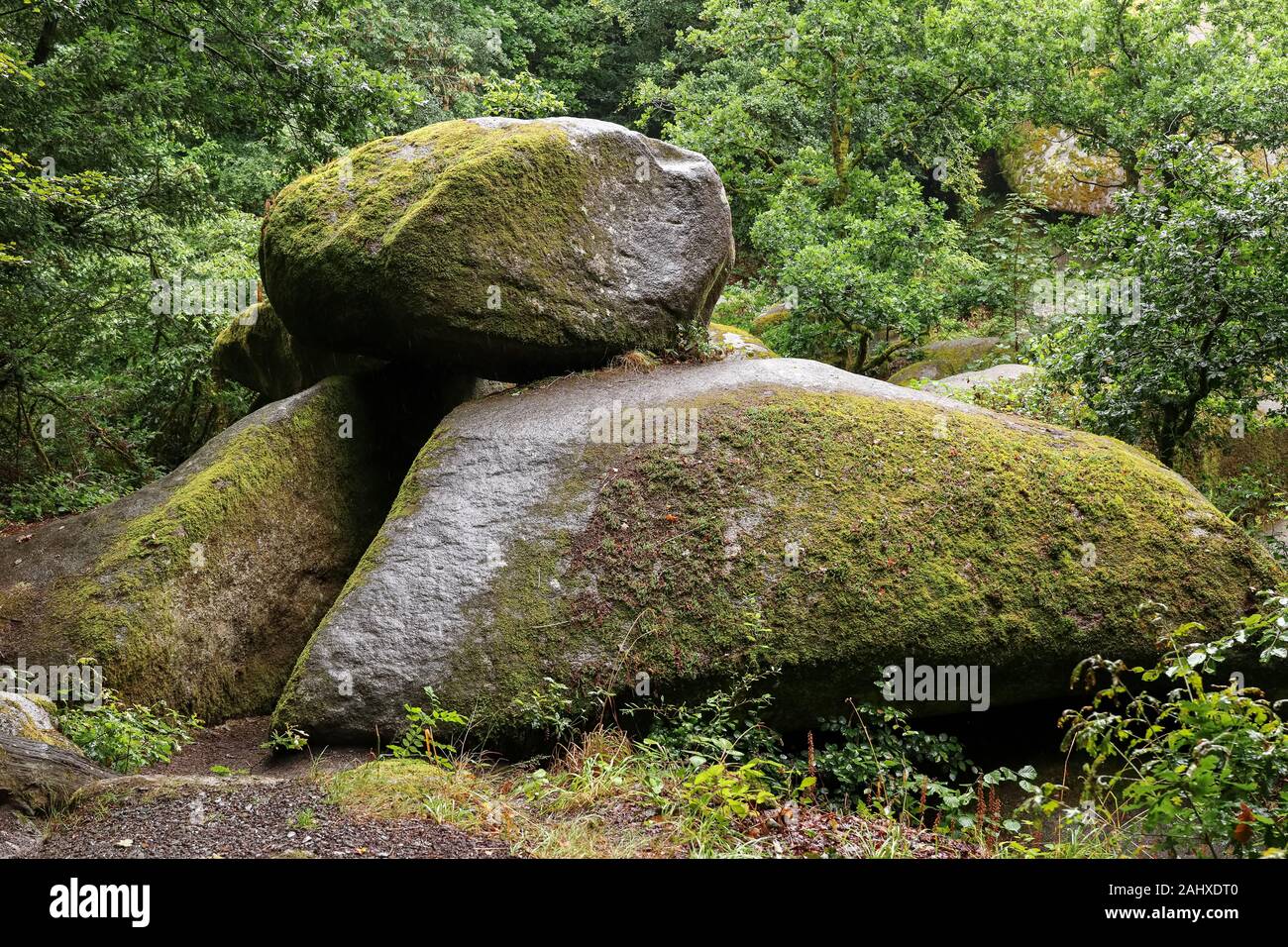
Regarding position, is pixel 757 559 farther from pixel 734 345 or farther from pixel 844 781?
pixel 734 345

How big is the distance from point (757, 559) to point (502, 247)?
313 centimetres

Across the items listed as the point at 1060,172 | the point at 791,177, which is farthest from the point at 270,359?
the point at 1060,172

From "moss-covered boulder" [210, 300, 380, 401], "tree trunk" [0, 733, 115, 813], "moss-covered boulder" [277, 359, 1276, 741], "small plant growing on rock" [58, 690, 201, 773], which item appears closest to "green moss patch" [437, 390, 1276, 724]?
"moss-covered boulder" [277, 359, 1276, 741]

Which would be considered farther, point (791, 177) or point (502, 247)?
point (791, 177)

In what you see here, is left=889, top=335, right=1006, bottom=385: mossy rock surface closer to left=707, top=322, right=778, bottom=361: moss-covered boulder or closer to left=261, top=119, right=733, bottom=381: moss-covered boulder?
left=707, top=322, right=778, bottom=361: moss-covered boulder

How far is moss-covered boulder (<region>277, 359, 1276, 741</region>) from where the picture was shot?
6.13 meters

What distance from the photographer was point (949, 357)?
1631cm

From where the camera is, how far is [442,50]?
66.5ft

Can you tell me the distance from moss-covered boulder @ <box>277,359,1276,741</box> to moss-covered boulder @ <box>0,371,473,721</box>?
1.20 m

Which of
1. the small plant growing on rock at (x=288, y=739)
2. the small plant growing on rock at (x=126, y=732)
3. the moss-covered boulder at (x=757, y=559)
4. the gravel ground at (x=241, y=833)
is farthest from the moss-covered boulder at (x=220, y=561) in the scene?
the gravel ground at (x=241, y=833)

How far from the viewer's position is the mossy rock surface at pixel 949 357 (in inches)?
626

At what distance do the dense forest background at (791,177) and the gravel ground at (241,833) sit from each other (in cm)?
561

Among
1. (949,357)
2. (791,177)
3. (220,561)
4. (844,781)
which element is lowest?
(844,781)

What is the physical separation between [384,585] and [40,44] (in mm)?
9119
